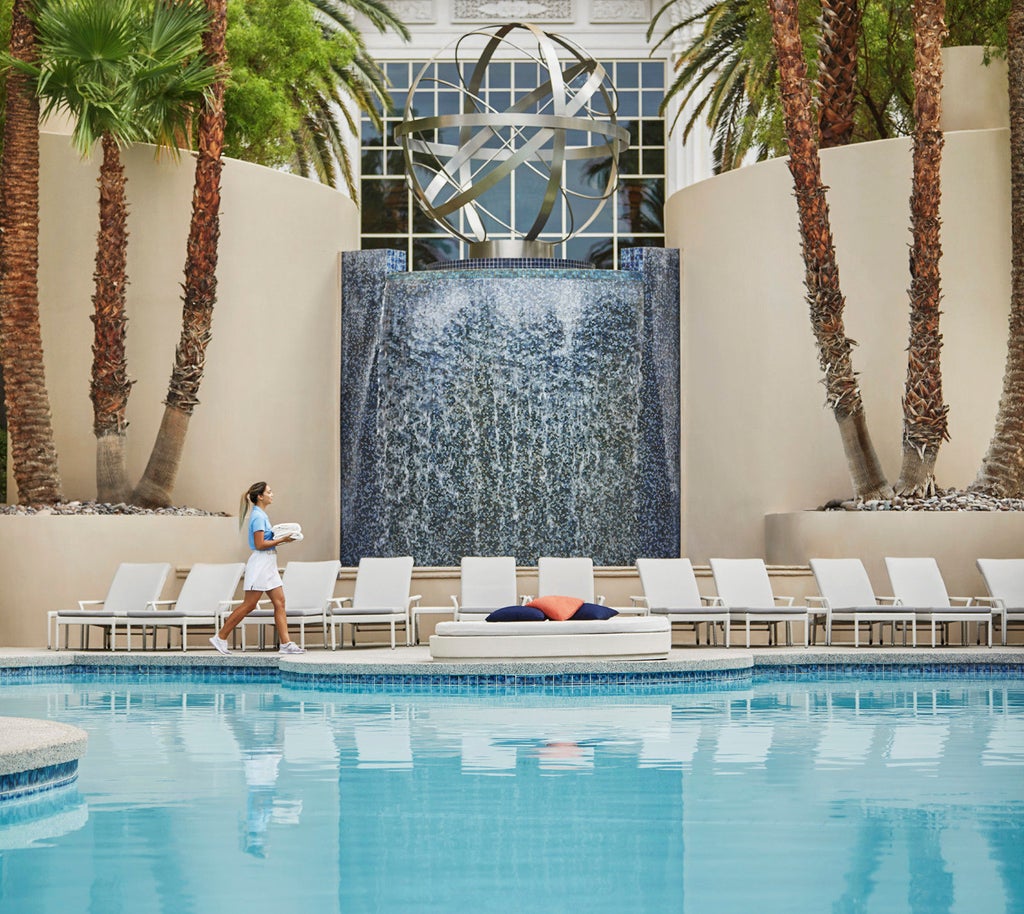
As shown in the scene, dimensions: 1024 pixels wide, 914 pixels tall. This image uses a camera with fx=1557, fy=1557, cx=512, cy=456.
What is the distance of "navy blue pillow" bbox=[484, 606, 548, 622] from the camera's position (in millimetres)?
12789

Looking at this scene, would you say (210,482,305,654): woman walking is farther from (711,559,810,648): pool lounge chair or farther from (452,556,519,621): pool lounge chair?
(711,559,810,648): pool lounge chair

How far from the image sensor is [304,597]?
601 inches

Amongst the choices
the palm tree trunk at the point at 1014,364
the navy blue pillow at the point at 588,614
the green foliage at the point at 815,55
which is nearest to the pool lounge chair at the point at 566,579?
the navy blue pillow at the point at 588,614

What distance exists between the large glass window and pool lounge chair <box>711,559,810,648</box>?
57.7 ft

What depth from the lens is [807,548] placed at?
17.3 meters

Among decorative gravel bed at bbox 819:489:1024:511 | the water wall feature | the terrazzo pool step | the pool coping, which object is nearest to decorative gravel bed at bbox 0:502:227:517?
the pool coping

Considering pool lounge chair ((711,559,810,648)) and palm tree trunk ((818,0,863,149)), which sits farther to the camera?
palm tree trunk ((818,0,863,149))

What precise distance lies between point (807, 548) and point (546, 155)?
18.2 m

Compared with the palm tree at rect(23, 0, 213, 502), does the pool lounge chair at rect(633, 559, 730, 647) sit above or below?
below

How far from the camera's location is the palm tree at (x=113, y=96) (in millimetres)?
16609

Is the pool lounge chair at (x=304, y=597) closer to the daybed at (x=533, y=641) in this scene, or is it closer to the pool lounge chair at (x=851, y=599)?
the daybed at (x=533, y=641)

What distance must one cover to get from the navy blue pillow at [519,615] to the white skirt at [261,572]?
2.26m

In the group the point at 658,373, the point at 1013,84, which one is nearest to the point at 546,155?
the point at 658,373

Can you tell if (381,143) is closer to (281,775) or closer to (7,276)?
(7,276)
